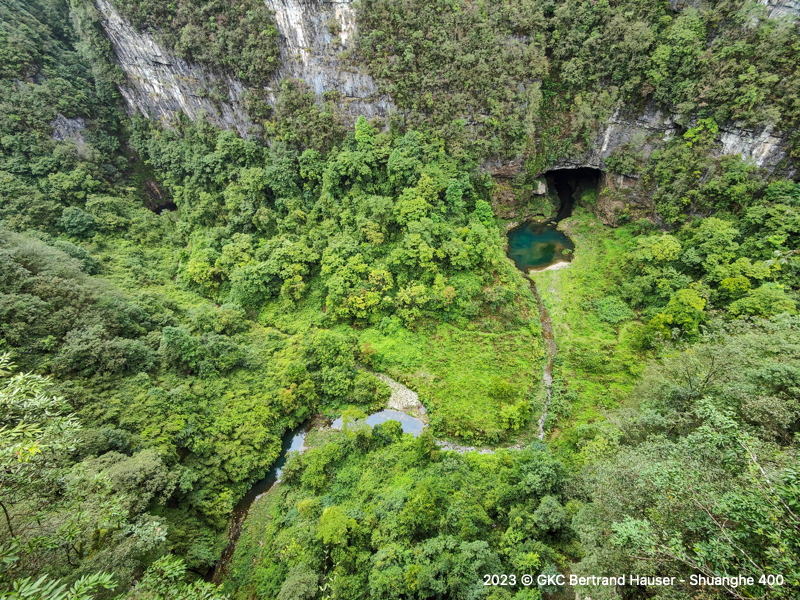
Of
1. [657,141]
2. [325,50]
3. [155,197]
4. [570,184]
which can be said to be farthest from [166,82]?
[657,141]

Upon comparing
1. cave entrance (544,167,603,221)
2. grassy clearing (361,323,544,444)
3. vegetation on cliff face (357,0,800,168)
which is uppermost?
vegetation on cliff face (357,0,800,168)

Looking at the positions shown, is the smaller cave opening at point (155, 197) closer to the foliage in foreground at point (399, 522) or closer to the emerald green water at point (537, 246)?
the foliage in foreground at point (399, 522)

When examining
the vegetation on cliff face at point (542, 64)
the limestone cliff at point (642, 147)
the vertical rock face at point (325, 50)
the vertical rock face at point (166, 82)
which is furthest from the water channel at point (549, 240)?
the vertical rock face at point (166, 82)

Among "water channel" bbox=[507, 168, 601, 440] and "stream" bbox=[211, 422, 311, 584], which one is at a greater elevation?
"water channel" bbox=[507, 168, 601, 440]

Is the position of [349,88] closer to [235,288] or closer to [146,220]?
[235,288]

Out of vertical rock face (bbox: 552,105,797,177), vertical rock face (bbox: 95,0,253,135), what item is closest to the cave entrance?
vertical rock face (bbox: 552,105,797,177)

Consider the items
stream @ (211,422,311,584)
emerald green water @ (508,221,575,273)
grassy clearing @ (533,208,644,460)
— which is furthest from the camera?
emerald green water @ (508,221,575,273)

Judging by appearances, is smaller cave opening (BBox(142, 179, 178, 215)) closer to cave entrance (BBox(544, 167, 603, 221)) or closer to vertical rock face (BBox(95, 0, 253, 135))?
vertical rock face (BBox(95, 0, 253, 135))
